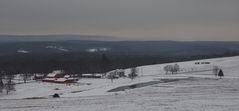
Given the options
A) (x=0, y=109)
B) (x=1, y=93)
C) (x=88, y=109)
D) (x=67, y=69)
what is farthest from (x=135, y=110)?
(x=67, y=69)

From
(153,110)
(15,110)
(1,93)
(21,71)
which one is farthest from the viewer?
(21,71)

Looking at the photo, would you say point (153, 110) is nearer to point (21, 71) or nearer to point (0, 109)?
point (0, 109)

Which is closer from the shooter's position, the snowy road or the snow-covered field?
the snowy road

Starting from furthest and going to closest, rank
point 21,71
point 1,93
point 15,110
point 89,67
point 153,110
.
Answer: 1. point 89,67
2. point 21,71
3. point 1,93
4. point 15,110
5. point 153,110

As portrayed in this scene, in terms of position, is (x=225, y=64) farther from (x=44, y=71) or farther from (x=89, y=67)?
(x=44, y=71)

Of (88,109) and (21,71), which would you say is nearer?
(88,109)

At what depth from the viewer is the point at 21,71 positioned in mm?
124312

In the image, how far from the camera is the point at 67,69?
126 metres

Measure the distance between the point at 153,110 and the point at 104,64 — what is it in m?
102

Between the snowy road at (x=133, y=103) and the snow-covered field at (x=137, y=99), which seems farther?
the snow-covered field at (x=137, y=99)

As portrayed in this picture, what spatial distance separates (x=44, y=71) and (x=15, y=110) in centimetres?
9095

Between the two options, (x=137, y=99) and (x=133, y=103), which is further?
(x=137, y=99)

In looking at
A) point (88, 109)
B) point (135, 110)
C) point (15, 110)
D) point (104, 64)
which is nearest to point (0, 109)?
point (15, 110)

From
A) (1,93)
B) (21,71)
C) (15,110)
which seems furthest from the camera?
(21,71)
